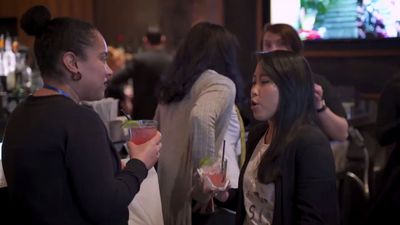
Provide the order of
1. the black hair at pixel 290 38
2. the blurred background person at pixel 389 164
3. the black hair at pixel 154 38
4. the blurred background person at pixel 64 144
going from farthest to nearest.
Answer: the black hair at pixel 154 38 → the black hair at pixel 290 38 → the blurred background person at pixel 389 164 → the blurred background person at pixel 64 144

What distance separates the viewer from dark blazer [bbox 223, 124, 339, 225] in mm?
1612

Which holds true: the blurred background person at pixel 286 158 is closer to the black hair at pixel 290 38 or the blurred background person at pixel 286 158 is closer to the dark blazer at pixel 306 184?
the dark blazer at pixel 306 184

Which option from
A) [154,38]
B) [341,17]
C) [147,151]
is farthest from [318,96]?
[154,38]

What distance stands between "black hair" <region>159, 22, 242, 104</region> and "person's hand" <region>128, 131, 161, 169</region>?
35.3 inches

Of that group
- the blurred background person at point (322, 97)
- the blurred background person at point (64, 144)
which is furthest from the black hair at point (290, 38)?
the blurred background person at point (64, 144)

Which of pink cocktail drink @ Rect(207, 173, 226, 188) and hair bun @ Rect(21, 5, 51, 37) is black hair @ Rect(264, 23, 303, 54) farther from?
hair bun @ Rect(21, 5, 51, 37)

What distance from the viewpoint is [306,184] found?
1.61 meters

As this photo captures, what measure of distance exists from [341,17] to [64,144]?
3.46 metres

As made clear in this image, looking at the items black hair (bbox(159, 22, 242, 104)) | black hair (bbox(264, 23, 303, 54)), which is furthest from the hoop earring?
black hair (bbox(264, 23, 303, 54))

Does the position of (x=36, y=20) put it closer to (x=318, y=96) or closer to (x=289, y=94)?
(x=289, y=94)

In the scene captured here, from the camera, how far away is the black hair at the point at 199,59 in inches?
100

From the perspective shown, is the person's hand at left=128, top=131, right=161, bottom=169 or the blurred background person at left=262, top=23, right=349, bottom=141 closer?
the person's hand at left=128, top=131, right=161, bottom=169

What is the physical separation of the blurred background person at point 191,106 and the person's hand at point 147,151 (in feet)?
2.46

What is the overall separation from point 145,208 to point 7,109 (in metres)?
2.73
